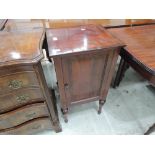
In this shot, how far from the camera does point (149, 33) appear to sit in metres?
1.20

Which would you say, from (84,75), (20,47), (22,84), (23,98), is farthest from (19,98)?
(84,75)

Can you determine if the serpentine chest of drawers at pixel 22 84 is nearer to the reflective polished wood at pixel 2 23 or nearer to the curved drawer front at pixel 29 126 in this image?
the curved drawer front at pixel 29 126

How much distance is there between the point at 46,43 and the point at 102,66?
406 mm

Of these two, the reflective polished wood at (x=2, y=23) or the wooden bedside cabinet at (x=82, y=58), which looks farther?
the reflective polished wood at (x=2, y=23)

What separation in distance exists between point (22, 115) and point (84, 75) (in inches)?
19.8

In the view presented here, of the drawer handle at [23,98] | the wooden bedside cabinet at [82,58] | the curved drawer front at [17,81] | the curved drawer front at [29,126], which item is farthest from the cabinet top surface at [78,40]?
the curved drawer front at [29,126]

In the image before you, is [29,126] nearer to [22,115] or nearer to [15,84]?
[22,115]

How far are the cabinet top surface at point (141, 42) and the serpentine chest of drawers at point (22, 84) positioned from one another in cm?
66

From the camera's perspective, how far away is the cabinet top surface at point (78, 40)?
2.53 feet
